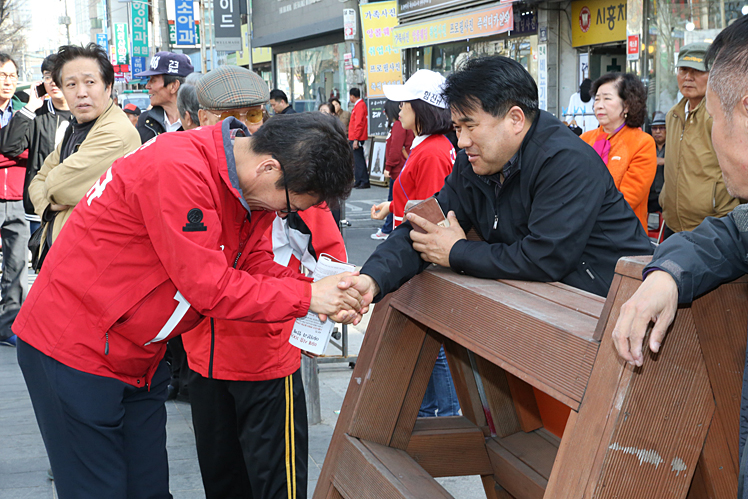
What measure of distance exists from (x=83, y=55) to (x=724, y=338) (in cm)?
328

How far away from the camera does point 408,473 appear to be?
1.86 metres

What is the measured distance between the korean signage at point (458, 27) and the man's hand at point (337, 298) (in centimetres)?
1122

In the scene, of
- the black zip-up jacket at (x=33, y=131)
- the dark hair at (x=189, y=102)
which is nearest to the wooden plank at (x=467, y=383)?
the dark hair at (x=189, y=102)

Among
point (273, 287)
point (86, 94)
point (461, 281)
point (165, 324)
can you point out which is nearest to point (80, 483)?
point (165, 324)

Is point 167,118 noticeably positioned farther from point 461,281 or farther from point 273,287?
point 461,281

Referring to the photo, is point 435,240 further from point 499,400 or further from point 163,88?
point 163,88

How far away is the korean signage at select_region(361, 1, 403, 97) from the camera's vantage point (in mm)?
14047

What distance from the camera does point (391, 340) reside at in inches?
78.5

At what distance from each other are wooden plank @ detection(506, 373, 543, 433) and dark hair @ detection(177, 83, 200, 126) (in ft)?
7.57

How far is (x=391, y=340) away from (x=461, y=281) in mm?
292

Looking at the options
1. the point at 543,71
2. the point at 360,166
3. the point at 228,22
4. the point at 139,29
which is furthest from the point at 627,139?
the point at 139,29

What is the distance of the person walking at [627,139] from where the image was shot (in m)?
4.74

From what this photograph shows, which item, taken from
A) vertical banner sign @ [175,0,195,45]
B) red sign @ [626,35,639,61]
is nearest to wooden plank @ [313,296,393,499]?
red sign @ [626,35,639,61]

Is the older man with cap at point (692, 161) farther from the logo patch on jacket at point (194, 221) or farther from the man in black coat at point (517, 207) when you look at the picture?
the logo patch on jacket at point (194, 221)
